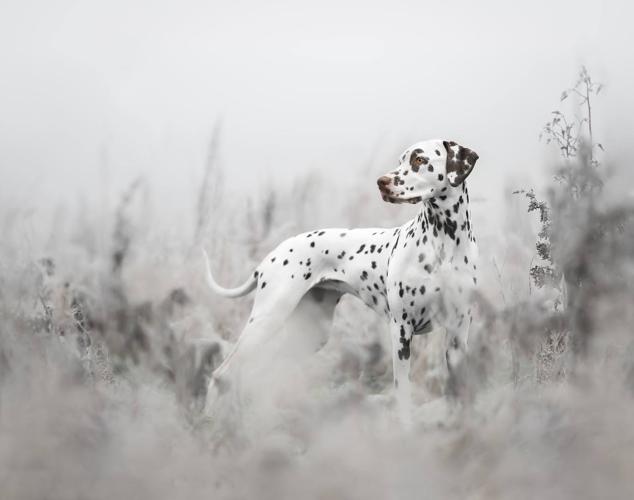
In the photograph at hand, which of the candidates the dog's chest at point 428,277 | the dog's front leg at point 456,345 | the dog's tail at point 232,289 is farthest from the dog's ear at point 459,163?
A: the dog's tail at point 232,289

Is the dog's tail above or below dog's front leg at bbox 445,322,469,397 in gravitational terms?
above

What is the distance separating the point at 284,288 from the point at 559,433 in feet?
5.95

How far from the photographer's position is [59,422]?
2.99 meters

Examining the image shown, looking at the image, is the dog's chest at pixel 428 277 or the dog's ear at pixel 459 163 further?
the dog's chest at pixel 428 277

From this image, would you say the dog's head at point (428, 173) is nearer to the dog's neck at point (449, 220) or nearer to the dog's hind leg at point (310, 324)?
the dog's neck at point (449, 220)

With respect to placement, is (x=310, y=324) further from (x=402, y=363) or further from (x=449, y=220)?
(x=449, y=220)

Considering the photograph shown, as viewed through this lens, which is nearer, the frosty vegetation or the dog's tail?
the frosty vegetation

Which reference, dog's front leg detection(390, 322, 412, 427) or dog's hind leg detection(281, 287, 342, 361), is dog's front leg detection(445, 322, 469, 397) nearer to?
dog's front leg detection(390, 322, 412, 427)

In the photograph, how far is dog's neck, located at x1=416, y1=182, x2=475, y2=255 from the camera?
12.4 feet

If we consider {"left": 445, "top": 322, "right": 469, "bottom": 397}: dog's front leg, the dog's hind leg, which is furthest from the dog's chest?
the dog's hind leg

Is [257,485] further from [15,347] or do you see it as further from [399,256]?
[399,256]

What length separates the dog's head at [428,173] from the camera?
3686mm

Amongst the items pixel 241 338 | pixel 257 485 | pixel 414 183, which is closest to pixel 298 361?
pixel 241 338

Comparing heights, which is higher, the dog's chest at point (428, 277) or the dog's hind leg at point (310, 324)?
the dog's chest at point (428, 277)
